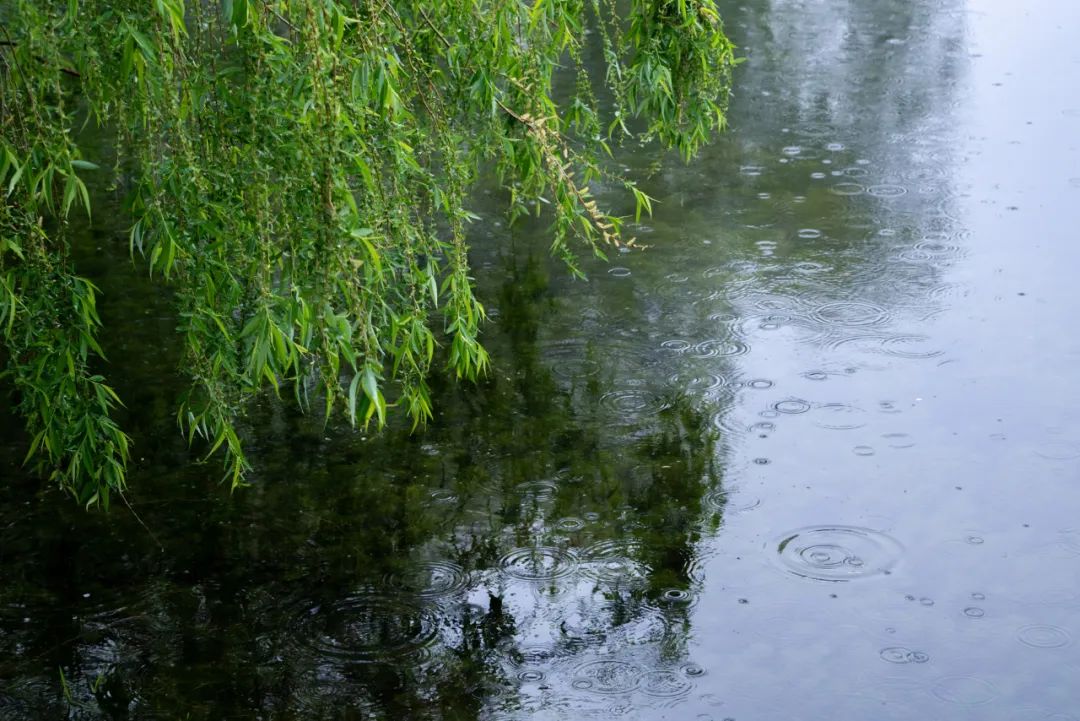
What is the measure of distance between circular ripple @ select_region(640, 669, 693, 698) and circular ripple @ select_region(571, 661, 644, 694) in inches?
1.0

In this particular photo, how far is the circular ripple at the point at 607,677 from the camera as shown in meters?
3.65

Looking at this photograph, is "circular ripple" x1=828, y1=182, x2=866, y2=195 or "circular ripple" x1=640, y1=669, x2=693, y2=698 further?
"circular ripple" x1=828, y1=182, x2=866, y2=195

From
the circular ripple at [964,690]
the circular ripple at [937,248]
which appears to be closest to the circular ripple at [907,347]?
the circular ripple at [937,248]

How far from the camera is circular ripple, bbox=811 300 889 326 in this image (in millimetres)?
6023

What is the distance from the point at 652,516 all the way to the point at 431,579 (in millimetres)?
869

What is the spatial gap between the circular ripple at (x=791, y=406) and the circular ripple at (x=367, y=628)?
196 centimetres

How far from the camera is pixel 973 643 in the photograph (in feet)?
12.7

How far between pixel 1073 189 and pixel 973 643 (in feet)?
15.1

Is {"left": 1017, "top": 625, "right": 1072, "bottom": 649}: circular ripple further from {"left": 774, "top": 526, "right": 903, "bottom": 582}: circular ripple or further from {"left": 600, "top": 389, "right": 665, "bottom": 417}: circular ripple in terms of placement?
{"left": 600, "top": 389, "right": 665, "bottom": 417}: circular ripple

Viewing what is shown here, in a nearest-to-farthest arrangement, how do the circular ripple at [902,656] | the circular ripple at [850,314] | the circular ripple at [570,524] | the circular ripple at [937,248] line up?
the circular ripple at [902,656] → the circular ripple at [570,524] → the circular ripple at [850,314] → the circular ripple at [937,248]

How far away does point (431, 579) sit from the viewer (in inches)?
164

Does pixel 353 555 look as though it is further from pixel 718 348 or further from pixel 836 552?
pixel 718 348

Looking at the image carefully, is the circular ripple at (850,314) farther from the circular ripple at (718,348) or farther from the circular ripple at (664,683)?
the circular ripple at (664,683)

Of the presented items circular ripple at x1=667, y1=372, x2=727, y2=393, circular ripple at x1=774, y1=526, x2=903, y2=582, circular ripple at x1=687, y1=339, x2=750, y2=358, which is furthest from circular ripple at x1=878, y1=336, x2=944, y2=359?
circular ripple at x1=774, y1=526, x2=903, y2=582
